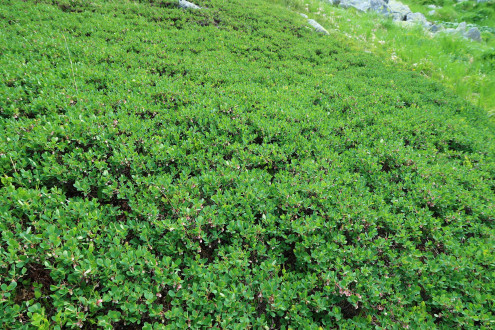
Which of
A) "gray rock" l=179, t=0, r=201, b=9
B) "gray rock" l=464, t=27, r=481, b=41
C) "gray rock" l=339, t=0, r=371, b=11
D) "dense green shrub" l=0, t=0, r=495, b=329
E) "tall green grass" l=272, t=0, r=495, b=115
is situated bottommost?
"dense green shrub" l=0, t=0, r=495, b=329

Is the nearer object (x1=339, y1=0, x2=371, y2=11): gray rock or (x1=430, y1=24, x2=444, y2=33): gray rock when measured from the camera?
(x1=430, y1=24, x2=444, y2=33): gray rock

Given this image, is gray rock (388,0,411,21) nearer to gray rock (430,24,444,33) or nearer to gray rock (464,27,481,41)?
gray rock (430,24,444,33)

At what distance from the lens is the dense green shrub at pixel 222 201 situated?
276cm

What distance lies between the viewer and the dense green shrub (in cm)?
276

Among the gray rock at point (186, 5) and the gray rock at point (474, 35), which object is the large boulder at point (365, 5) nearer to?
the gray rock at point (474, 35)

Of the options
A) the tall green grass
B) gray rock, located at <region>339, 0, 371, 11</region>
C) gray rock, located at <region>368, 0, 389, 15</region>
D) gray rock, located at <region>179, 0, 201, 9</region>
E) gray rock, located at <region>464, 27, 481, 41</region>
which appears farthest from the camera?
gray rock, located at <region>368, 0, 389, 15</region>

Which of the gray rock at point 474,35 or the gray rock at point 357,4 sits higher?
the gray rock at point 357,4

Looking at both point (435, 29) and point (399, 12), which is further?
point (399, 12)

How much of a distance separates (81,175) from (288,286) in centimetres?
367

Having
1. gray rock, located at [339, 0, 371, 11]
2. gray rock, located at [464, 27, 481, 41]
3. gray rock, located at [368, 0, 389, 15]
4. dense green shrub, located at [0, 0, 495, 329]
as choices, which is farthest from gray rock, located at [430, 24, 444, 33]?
dense green shrub, located at [0, 0, 495, 329]

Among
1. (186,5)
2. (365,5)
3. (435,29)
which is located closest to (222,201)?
(186,5)

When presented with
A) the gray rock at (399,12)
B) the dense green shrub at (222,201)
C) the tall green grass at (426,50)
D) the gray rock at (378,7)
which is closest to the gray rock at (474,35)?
the tall green grass at (426,50)

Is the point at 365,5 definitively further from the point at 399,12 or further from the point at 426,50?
the point at 426,50

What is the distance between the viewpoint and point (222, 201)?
383 centimetres
